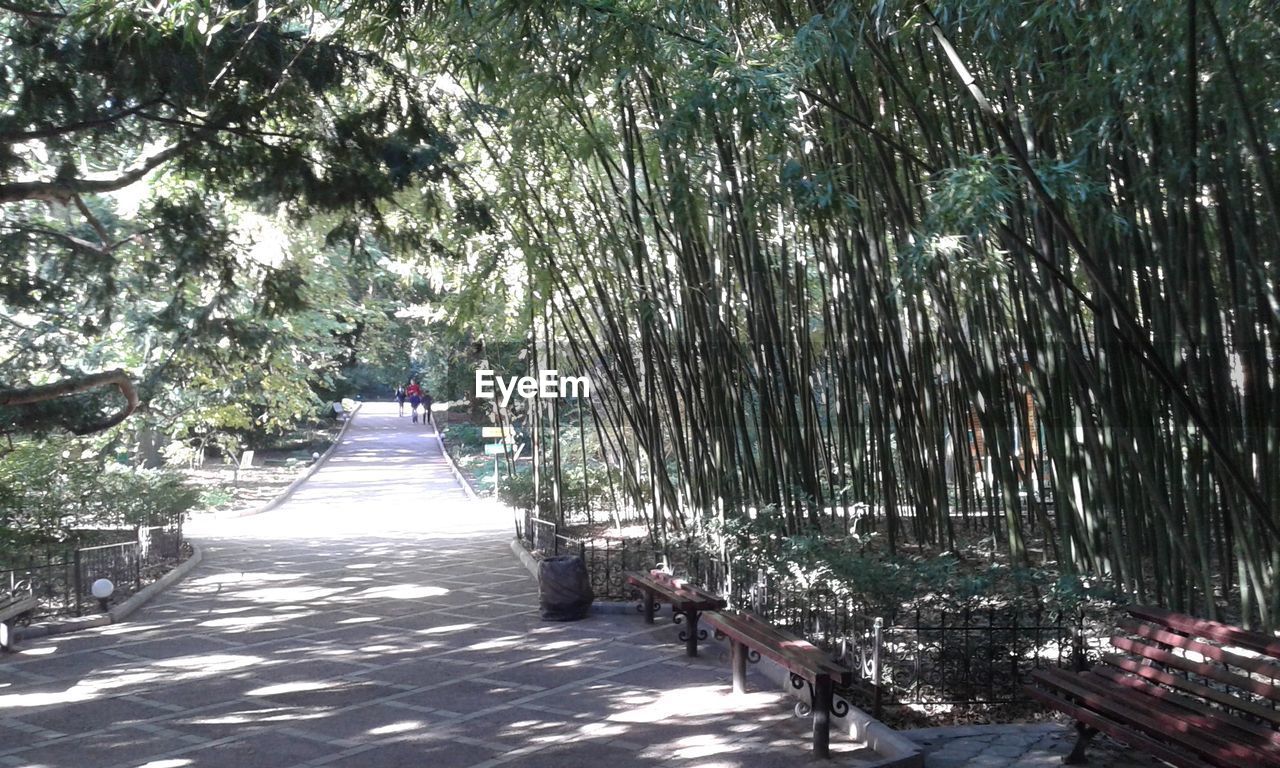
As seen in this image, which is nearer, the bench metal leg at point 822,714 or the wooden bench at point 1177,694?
the wooden bench at point 1177,694

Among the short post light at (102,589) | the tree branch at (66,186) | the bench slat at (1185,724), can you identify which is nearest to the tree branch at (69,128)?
the tree branch at (66,186)

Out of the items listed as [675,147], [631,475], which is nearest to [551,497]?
[631,475]

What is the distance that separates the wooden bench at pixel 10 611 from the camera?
25.8 ft

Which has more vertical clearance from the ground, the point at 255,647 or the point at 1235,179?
the point at 1235,179

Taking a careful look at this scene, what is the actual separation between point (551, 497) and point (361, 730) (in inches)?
356

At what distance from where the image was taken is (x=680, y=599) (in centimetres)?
723

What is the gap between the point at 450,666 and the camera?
7.18 m

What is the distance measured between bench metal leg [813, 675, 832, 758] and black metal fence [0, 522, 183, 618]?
6.29 m

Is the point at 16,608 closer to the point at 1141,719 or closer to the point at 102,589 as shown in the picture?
the point at 102,589

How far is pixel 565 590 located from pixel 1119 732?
16.1ft

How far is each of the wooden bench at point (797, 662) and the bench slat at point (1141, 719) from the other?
847 millimetres

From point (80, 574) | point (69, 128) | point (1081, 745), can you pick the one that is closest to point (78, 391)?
point (80, 574)

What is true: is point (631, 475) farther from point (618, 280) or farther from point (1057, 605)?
point (1057, 605)

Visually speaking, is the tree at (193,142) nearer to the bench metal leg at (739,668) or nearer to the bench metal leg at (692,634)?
the bench metal leg at (692,634)
